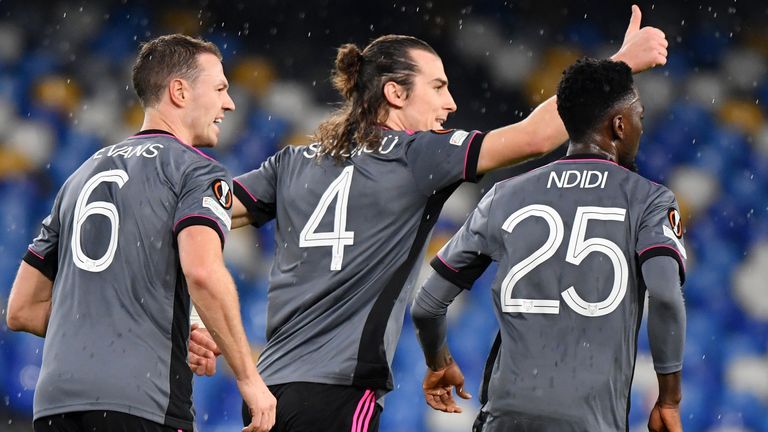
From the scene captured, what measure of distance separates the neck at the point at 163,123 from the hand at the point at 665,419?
148 centimetres

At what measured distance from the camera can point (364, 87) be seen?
3.74 metres

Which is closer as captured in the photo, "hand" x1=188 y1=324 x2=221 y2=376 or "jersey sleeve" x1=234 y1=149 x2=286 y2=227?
"hand" x1=188 y1=324 x2=221 y2=376

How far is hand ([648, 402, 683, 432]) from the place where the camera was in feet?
9.27

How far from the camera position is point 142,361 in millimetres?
2844

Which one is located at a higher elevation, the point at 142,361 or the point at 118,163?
the point at 118,163

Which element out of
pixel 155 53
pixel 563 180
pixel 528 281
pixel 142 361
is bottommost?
pixel 142 361

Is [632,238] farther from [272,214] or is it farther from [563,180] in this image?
[272,214]

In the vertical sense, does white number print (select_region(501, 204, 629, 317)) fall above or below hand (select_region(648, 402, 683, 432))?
above

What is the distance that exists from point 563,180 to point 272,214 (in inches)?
44.1

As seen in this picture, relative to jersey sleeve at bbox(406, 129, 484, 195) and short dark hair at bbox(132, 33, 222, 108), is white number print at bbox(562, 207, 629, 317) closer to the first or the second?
jersey sleeve at bbox(406, 129, 484, 195)

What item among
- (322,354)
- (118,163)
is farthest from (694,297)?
(118,163)

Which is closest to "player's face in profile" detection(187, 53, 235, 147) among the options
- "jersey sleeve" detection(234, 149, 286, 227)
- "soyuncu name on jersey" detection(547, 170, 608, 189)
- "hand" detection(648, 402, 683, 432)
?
"jersey sleeve" detection(234, 149, 286, 227)

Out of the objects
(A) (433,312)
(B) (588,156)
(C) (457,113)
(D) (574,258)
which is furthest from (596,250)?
(C) (457,113)

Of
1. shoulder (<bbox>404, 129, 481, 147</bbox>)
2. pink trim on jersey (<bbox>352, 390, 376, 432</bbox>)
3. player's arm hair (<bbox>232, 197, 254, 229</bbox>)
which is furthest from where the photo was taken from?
player's arm hair (<bbox>232, 197, 254, 229</bbox>)
